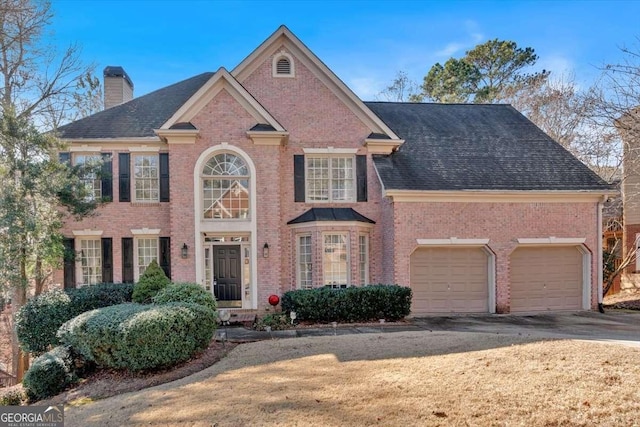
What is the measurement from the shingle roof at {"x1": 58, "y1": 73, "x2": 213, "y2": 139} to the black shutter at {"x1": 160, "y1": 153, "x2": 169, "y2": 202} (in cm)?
95

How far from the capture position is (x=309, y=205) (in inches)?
533

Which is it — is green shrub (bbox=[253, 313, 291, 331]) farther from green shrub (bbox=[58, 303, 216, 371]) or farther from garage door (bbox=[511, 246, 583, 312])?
garage door (bbox=[511, 246, 583, 312])

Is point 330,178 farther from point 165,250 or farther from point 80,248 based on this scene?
point 80,248

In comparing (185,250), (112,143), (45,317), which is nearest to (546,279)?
(185,250)

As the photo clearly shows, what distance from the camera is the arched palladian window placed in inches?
Result: 499

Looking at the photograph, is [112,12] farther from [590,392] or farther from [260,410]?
[590,392]

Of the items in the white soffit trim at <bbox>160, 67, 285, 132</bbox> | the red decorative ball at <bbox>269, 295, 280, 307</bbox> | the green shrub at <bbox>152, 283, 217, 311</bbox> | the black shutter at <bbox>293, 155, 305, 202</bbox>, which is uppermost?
the white soffit trim at <bbox>160, 67, 285, 132</bbox>

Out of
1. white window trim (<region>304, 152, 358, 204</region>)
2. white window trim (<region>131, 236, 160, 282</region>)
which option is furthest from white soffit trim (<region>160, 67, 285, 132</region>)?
white window trim (<region>131, 236, 160, 282</region>)

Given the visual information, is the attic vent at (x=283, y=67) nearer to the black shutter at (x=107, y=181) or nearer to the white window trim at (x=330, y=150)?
the white window trim at (x=330, y=150)

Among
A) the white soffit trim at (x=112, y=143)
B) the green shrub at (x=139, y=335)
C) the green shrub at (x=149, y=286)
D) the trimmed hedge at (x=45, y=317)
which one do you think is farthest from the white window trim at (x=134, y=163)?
the green shrub at (x=139, y=335)

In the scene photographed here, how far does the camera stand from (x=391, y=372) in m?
6.16

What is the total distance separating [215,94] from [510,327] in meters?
11.1

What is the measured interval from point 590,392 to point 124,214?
13.2 meters

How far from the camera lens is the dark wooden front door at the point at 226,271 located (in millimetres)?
12859
